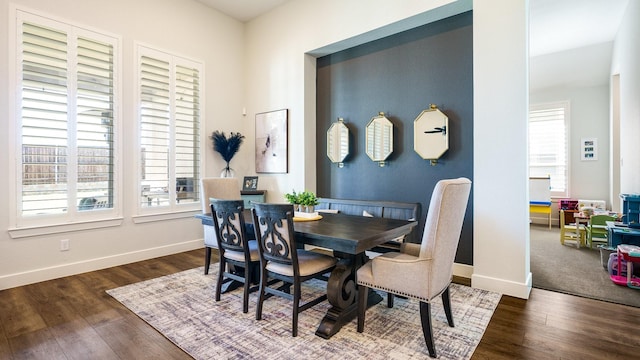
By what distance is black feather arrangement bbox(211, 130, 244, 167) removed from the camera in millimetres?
4914

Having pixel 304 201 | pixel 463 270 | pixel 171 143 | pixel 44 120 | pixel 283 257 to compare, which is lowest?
pixel 463 270

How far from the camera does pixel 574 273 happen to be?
11.7 feet

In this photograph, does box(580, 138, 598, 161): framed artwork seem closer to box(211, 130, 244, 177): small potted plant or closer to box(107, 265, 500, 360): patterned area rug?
box(107, 265, 500, 360): patterned area rug

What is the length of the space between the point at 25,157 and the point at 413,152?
4.12m

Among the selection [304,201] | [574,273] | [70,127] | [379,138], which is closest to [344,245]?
[304,201]

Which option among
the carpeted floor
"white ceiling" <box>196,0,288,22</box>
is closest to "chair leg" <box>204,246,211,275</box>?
the carpeted floor

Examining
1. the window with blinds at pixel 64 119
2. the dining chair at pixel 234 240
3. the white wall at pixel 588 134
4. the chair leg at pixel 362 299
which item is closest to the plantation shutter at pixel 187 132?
the window with blinds at pixel 64 119

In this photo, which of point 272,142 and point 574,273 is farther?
point 272,142

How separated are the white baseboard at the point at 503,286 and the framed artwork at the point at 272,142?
2.88 meters

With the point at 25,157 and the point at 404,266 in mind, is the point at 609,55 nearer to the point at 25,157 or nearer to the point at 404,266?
the point at 404,266

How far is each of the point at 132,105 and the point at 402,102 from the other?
337cm

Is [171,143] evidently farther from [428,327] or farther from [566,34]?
[566,34]

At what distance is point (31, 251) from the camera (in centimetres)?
331

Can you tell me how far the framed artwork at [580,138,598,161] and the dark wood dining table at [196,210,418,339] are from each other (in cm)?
625
